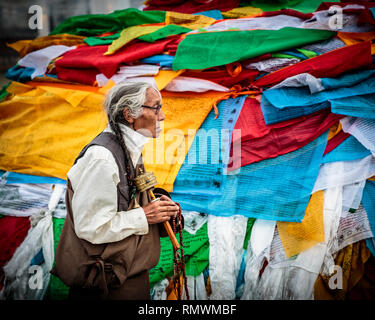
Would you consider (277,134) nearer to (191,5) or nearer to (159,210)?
(159,210)

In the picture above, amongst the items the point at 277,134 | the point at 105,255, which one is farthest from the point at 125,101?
the point at 277,134

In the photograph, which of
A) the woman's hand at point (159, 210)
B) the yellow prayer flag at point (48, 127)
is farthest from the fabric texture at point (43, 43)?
the woman's hand at point (159, 210)

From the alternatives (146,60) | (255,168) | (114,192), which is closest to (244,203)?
(255,168)

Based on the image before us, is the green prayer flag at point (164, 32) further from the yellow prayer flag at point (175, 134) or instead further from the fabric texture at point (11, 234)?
the fabric texture at point (11, 234)

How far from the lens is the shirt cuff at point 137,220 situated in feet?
3.56

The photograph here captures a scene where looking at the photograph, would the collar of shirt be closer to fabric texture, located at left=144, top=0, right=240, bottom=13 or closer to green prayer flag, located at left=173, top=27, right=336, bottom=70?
green prayer flag, located at left=173, top=27, right=336, bottom=70

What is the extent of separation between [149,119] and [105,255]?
0.58m

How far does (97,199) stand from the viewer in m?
1.00

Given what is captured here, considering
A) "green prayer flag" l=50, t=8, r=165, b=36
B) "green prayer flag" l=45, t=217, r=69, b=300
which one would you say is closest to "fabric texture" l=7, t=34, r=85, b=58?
"green prayer flag" l=50, t=8, r=165, b=36

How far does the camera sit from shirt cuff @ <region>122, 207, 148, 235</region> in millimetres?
1084

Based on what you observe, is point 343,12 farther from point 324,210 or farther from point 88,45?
point 88,45
